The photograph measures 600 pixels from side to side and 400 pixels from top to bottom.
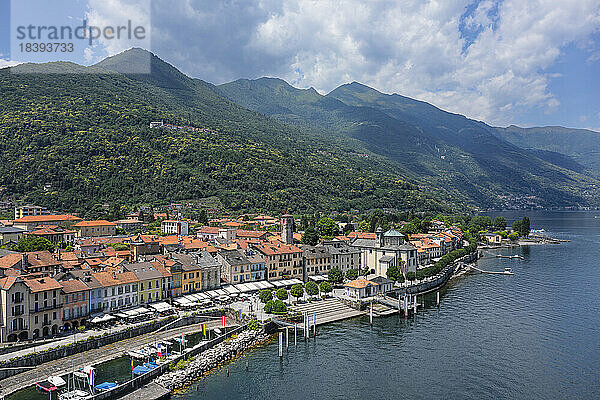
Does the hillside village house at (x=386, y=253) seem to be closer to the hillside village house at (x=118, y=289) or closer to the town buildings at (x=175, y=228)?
the hillside village house at (x=118, y=289)

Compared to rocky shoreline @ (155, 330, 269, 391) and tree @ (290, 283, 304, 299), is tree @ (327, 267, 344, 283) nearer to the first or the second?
tree @ (290, 283, 304, 299)

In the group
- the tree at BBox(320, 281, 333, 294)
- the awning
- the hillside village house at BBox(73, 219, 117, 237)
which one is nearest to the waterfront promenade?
the awning

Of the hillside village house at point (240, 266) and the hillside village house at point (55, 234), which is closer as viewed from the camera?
the hillside village house at point (240, 266)

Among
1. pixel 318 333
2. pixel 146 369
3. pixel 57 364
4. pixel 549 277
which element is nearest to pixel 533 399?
pixel 318 333

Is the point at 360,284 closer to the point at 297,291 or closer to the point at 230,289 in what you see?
the point at 297,291

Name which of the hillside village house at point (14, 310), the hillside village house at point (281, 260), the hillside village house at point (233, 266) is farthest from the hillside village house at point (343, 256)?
the hillside village house at point (14, 310)

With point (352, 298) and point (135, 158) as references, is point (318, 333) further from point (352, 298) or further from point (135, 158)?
point (135, 158)

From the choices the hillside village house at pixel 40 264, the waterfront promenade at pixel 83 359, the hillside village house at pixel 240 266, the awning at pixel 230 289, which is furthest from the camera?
the hillside village house at pixel 240 266
